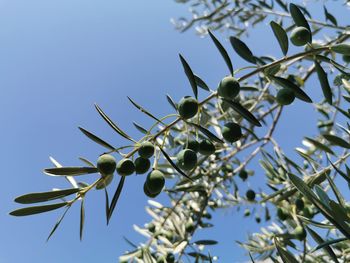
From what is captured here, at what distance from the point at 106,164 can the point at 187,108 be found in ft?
1.37

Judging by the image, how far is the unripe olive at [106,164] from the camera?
140cm

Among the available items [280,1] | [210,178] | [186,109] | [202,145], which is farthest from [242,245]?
[280,1]

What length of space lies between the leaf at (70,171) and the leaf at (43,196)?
0.08 m

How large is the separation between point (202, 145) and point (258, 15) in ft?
10.7

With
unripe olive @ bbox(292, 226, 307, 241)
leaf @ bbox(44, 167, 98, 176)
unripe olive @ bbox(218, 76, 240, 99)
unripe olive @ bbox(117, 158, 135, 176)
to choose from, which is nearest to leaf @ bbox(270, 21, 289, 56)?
unripe olive @ bbox(218, 76, 240, 99)

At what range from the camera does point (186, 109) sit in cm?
148

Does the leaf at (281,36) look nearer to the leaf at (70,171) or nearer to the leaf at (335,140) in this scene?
the leaf at (335,140)

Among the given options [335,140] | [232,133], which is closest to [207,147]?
[232,133]

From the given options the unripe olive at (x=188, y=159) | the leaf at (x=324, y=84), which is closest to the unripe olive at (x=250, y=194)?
the leaf at (x=324, y=84)

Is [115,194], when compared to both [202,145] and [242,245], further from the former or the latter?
[242,245]

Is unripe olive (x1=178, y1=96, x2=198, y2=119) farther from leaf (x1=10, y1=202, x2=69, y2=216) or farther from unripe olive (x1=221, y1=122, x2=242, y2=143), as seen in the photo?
leaf (x1=10, y1=202, x2=69, y2=216)

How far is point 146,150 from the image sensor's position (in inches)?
57.2

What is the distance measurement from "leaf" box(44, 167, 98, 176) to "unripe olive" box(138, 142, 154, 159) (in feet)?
0.76

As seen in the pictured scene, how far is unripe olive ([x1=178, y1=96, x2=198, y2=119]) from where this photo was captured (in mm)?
1478
